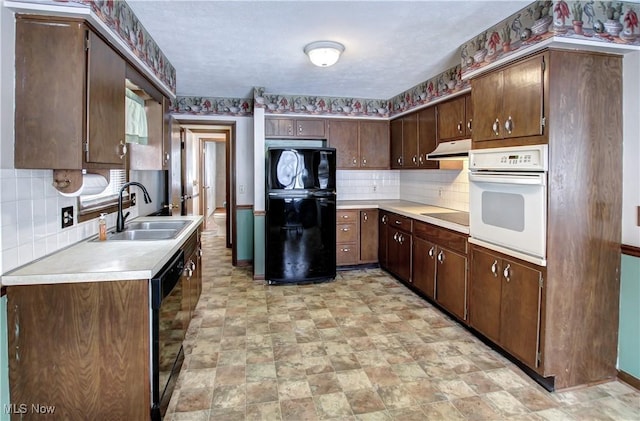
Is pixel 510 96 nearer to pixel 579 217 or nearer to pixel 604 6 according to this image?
pixel 604 6

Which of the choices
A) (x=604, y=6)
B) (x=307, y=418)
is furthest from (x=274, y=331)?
(x=604, y=6)

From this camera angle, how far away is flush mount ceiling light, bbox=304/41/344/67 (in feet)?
9.61

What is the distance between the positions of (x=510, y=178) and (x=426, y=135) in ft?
6.36

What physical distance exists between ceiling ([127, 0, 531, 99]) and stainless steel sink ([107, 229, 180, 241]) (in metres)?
1.49

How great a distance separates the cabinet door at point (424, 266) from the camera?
3.67 m

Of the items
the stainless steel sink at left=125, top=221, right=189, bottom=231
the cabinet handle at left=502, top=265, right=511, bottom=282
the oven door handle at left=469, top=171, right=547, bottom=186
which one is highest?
the oven door handle at left=469, top=171, right=547, bottom=186

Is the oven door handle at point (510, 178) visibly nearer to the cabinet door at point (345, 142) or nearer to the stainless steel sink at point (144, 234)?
the stainless steel sink at point (144, 234)

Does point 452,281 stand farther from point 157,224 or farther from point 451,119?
point 157,224

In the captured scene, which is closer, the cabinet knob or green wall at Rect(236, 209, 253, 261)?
the cabinet knob

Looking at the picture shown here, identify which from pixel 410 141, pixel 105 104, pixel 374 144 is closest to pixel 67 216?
pixel 105 104

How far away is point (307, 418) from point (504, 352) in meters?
1.55

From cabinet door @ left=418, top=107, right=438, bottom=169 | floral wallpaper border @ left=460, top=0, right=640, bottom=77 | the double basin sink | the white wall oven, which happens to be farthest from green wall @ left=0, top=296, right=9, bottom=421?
cabinet door @ left=418, top=107, right=438, bottom=169

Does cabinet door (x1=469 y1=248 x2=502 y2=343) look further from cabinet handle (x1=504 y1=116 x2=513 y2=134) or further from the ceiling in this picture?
the ceiling

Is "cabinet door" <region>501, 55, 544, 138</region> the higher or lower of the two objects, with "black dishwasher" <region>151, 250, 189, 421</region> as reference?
higher
